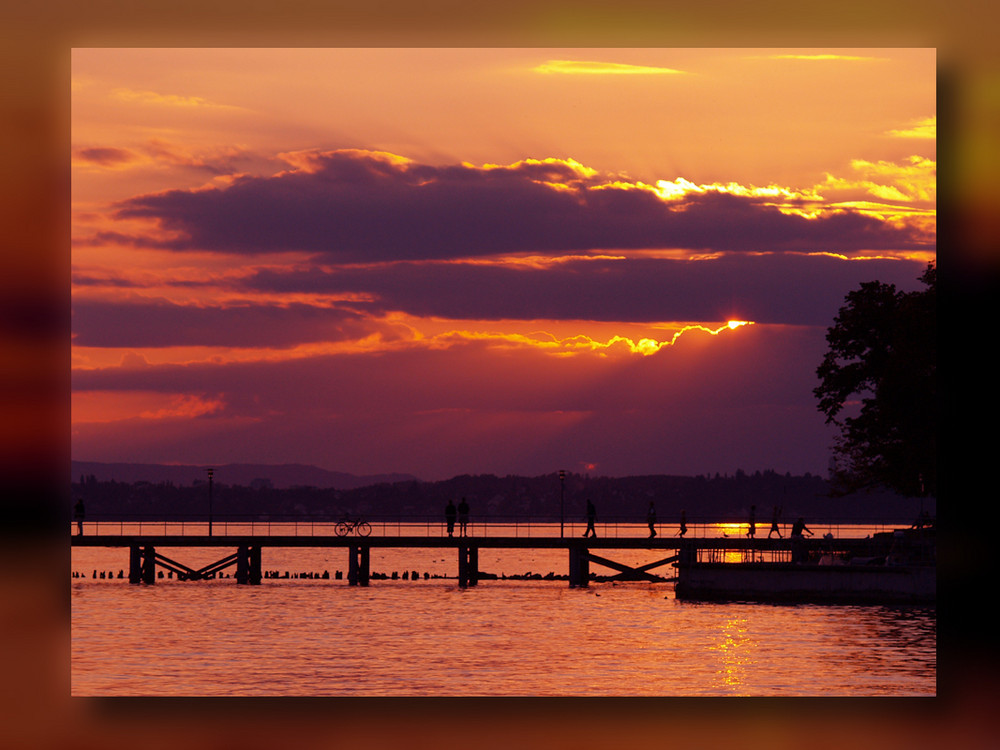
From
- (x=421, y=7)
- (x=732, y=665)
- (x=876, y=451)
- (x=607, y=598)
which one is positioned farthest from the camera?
(x=607, y=598)

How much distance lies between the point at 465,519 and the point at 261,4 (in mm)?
61447

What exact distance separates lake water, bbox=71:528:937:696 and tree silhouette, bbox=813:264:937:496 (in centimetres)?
733

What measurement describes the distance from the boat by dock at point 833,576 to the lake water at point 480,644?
0.65 m

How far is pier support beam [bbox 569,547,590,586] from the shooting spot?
7644 centimetres

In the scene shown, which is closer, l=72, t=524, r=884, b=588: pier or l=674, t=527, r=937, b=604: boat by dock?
l=674, t=527, r=937, b=604: boat by dock

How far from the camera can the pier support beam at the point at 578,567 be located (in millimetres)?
76438

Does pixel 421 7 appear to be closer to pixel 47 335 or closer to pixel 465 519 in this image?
pixel 47 335

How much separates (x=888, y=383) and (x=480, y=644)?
2314 centimetres

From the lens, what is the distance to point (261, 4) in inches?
566

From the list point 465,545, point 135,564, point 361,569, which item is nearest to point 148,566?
point 135,564

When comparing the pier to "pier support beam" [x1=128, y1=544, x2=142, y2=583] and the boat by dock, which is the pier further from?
the boat by dock

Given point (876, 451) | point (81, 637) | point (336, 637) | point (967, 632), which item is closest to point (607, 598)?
point (876, 451)

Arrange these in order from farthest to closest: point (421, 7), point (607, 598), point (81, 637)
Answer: point (607, 598), point (81, 637), point (421, 7)

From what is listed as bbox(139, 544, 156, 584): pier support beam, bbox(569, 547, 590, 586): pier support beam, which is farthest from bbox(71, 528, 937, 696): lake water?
bbox(139, 544, 156, 584): pier support beam
